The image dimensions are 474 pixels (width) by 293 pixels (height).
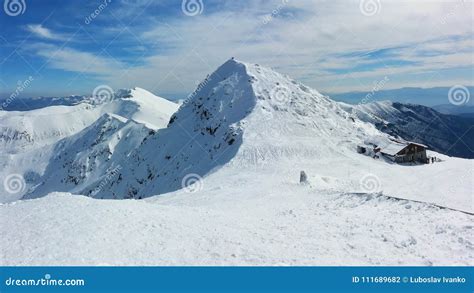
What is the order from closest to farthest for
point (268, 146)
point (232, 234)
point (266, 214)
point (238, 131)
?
point (232, 234) → point (266, 214) → point (268, 146) → point (238, 131)

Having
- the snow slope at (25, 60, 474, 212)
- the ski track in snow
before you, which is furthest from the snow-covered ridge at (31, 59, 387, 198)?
the ski track in snow

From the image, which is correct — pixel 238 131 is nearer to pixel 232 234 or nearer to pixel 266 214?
pixel 266 214

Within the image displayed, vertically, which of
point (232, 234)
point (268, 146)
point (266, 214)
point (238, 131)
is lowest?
point (232, 234)

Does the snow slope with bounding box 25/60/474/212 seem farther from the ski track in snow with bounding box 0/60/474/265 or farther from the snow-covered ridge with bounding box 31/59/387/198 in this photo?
the ski track in snow with bounding box 0/60/474/265

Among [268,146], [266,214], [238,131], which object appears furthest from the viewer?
[238,131]

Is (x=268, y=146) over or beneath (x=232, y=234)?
over

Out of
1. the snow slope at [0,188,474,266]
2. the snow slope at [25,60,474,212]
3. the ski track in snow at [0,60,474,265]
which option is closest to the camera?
the snow slope at [0,188,474,266]

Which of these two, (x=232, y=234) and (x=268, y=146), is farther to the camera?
(x=268, y=146)

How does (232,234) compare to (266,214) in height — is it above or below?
below

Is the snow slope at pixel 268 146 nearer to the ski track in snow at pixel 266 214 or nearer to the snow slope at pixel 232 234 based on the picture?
the ski track in snow at pixel 266 214

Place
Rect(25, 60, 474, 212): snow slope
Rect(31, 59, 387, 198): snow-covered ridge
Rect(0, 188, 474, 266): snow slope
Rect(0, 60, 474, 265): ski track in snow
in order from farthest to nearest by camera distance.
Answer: Rect(31, 59, 387, 198): snow-covered ridge → Rect(25, 60, 474, 212): snow slope → Rect(0, 60, 474, 265): ski track in snow → Rect(0, 188, 474, 266): snow slope

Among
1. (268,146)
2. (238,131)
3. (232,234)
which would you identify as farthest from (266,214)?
(238,131)

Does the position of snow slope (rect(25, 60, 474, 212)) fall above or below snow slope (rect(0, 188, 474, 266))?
above
